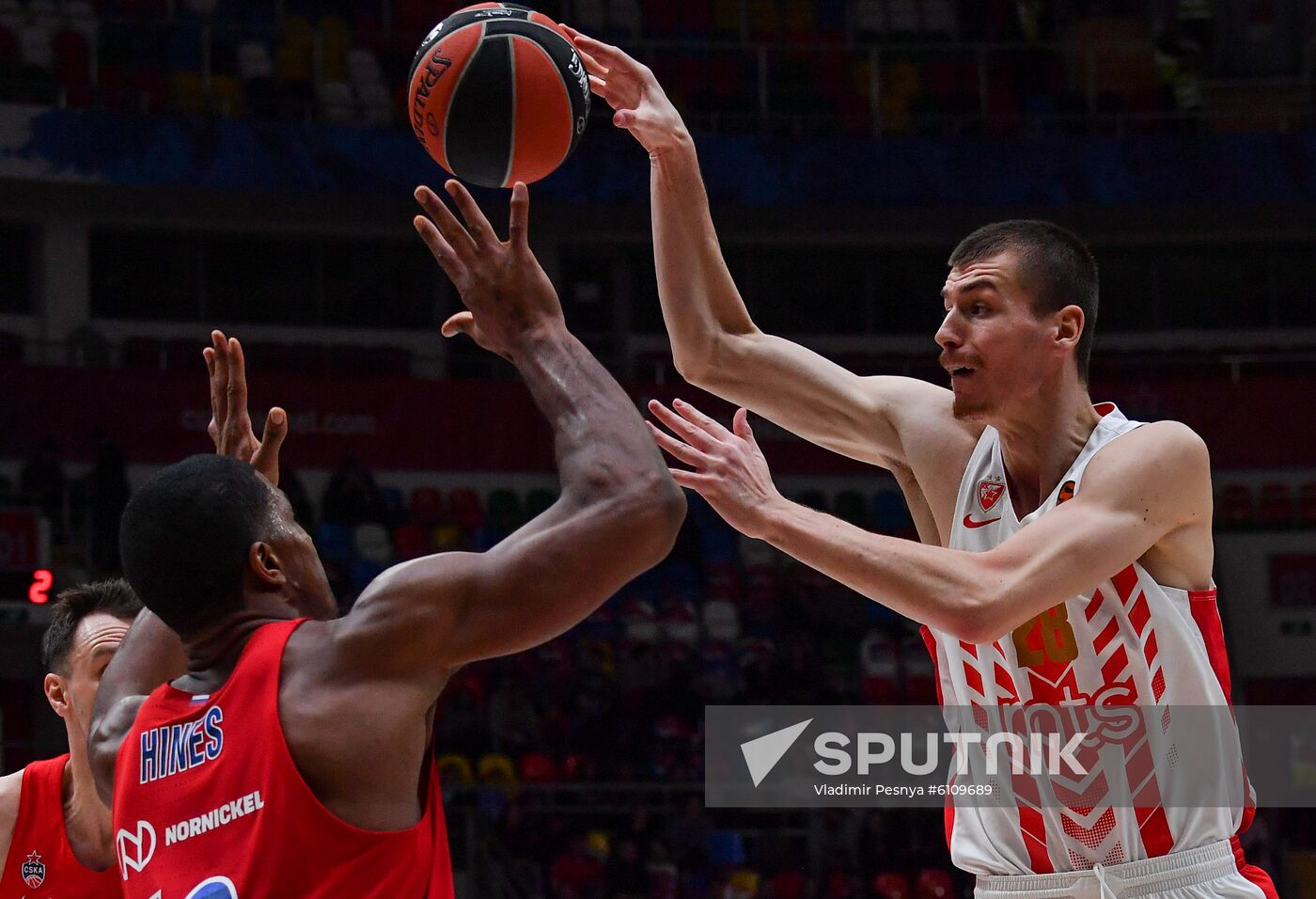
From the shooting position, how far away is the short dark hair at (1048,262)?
378 cm

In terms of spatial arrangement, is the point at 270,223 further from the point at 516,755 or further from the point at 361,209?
the point at 516,755

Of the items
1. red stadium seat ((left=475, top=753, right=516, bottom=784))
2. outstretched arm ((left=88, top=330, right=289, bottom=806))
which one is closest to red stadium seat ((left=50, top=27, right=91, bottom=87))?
red stadium seat ((left=475, top=753, right=516, bottom=784))

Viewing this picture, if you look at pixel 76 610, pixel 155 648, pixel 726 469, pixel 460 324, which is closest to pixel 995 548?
pixel 726 469

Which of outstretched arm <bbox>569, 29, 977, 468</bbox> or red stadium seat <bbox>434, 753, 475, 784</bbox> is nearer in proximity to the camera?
outstretched arm <bbox>569, 29, 977, 468</bbox>

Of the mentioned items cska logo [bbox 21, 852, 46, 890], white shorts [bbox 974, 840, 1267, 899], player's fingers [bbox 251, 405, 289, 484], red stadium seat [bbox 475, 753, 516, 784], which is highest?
player's fingers [bbox 251, 405, 289, 484]

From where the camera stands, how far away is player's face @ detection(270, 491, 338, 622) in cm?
278

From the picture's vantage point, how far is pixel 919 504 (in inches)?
165

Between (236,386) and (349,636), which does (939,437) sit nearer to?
(236,386)

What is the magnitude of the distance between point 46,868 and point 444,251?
2953 millimetres

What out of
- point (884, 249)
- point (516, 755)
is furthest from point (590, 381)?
point (884, 249)

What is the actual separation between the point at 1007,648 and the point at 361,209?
15984 millimetres

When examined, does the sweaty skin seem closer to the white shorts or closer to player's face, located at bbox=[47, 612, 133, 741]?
the white shorts

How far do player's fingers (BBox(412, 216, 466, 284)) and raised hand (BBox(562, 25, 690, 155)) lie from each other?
145 centimetres

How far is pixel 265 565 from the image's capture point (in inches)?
108
